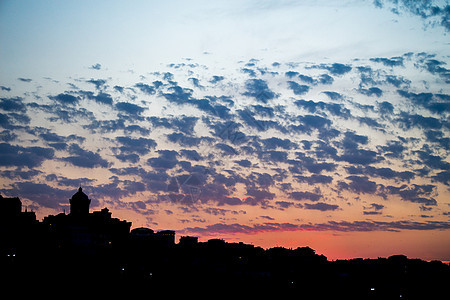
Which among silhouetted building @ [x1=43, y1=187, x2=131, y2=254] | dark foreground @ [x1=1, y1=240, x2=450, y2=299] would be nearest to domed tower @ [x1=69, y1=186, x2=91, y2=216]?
silhouetted building @ [x1=43, y1=187, x2=131, y2=254]

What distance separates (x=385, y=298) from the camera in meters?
151

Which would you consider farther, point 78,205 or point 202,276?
point 78,205

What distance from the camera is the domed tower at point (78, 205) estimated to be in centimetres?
16075

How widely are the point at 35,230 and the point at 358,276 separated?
106m

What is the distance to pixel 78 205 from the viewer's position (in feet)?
529

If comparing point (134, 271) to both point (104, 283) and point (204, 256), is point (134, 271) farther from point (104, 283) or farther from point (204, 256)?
point (204, 256)

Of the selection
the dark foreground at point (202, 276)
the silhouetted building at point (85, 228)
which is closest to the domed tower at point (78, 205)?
the silhouetted building at point (85, 228)

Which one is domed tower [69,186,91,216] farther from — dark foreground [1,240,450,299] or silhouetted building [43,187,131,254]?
dark foreground [1,240,450,299]

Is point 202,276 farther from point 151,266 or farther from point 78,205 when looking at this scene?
point 78,205

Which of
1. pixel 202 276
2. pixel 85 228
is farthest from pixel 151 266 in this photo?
pixel 85 228

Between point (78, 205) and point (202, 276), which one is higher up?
point (78, 205)

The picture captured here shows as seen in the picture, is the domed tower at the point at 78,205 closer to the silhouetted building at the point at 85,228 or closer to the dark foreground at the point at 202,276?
the silhouetted building at the point at 85,228

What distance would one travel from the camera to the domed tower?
161 metres

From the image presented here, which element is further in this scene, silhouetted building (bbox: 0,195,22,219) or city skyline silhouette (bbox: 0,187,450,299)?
silhouetted building (bbox: 0,195,22,219)
